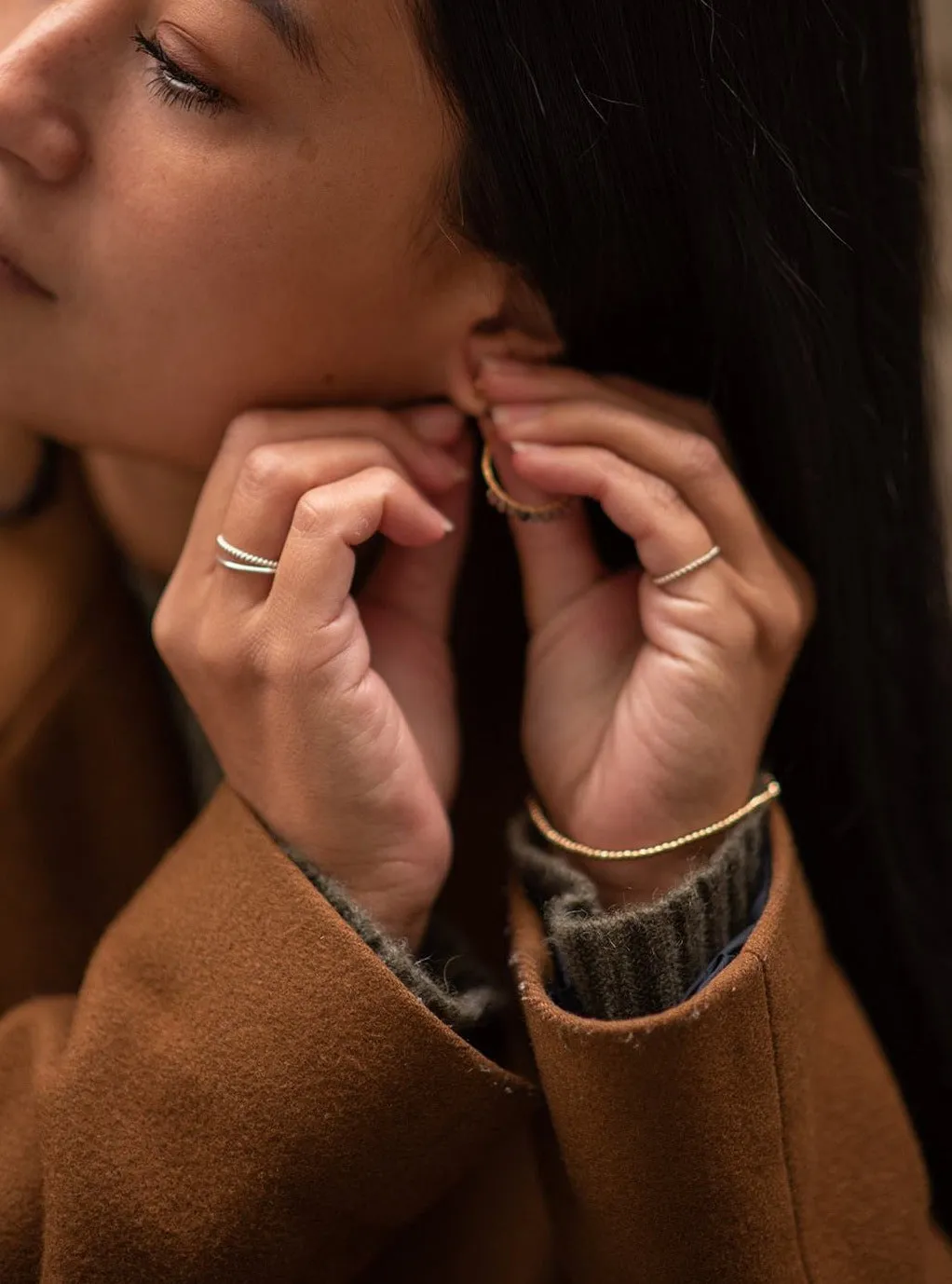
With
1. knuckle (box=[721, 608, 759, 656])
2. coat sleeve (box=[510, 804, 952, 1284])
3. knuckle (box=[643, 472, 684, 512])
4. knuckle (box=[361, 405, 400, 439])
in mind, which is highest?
knuckle (box=[361, 405, 400, 439])

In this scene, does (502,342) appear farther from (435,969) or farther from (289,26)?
(435,969)

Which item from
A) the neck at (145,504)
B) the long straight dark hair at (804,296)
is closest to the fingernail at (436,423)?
the long straight dark hair at (804,296)

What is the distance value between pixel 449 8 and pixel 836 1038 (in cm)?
73

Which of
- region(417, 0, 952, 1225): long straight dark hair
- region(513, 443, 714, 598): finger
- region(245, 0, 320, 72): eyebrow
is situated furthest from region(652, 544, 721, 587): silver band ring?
region(245, 0, 320, 72): eyebrow

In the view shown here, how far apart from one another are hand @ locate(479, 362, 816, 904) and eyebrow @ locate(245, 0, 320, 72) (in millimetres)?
242

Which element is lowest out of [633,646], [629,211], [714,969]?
[714,969]

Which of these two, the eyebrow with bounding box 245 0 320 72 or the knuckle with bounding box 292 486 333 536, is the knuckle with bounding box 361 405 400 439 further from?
the eyebrow with bounding box 245 0 320 72

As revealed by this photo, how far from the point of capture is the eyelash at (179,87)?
69 cm

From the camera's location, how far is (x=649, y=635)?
2.68 feet

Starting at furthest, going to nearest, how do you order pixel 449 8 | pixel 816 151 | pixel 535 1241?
1. pixel 535 1241
2. pixel 816 151
3. pixel 449 8

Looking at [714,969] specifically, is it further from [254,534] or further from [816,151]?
[816,151]

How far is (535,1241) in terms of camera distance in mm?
951

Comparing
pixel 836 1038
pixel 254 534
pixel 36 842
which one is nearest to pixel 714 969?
pixel 836 1038

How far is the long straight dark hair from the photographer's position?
2.38ft
